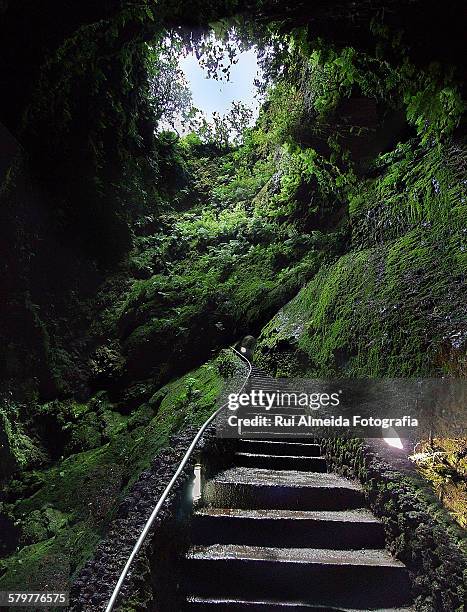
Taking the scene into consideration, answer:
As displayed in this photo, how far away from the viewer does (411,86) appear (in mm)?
4941

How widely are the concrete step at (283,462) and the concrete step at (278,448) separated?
236 mm

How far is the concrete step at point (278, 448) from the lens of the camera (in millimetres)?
5012

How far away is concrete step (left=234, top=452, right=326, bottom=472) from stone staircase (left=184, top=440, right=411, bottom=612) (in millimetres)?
223

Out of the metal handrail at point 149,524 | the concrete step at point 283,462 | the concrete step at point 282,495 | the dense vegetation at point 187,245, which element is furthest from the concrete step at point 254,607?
the concrete step at point 283,462

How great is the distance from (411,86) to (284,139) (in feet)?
9.52

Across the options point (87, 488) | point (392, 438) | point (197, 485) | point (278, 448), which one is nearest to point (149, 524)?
point (197, 485)

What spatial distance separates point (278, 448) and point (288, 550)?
1748 millimetres

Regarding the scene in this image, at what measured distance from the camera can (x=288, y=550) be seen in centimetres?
330

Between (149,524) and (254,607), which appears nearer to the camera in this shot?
(149,524)

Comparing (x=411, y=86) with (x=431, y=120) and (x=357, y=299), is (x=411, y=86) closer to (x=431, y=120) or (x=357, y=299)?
(x=431, y=120)

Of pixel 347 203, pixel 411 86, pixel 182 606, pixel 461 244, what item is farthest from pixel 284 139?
pixel 182 606

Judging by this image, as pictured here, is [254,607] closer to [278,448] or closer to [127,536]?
[127,536]

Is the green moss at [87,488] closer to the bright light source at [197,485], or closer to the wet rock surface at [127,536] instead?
the wet rock surface at [127,536]

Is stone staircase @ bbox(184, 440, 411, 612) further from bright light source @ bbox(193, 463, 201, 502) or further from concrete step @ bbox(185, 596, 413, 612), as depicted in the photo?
bright light source @ bbox(193, 463, 201, 502)
